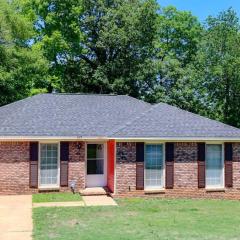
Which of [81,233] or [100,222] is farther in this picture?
[100,222]

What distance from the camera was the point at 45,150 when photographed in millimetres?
18312

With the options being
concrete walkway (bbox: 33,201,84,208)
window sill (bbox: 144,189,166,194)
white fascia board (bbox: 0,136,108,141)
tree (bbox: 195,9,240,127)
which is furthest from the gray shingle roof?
tree (bbox: 195,9,240,127)

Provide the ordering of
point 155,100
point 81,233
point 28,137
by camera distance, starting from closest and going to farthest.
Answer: point 81,233, point 28,137, point 155,100

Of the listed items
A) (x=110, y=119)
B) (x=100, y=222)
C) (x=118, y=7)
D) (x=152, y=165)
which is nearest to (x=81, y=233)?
(x=100, y=222)

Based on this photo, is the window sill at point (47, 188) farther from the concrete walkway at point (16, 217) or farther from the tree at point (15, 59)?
the tree at point (15, 59)

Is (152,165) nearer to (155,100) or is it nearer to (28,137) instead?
(28,137)

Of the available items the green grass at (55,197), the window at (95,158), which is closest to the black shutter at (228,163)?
the window at (95,158)

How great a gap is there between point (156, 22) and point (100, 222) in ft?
82.0

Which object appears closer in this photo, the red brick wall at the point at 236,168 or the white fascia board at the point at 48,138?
the white fascia board at the point at 48,138

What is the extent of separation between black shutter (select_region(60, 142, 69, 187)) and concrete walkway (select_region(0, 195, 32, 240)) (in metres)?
1.53

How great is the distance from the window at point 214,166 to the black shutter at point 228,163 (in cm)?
21

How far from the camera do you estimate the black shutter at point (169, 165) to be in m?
17.8

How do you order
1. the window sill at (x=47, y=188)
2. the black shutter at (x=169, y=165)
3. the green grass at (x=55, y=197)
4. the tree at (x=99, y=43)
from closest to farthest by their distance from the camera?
the green grass at (x=55, y=197) → the black shutter at (x=169, y=165) → the window sill at (x=47, y=188) → the tree at (x=99, y=43)

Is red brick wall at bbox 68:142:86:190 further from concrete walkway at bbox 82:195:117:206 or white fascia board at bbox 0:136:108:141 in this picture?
concrete walkway at bbox 82:195:117:206
